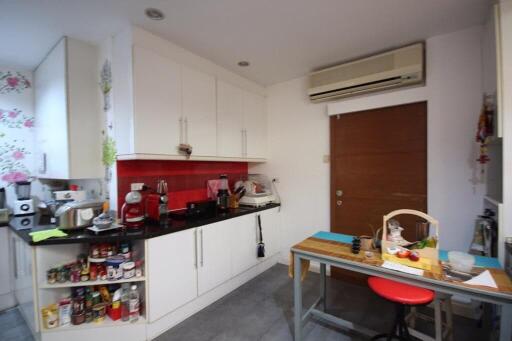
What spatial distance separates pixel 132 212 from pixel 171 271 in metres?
0.60

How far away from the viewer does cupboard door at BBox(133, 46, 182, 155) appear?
1.99m

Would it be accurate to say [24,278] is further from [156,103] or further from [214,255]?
[156,103]

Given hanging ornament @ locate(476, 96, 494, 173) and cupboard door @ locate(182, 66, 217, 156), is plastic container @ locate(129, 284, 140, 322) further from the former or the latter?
hanging ornament @ locate(476, 96, 494, 173)

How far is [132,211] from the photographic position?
199 cm

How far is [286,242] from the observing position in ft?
11.0

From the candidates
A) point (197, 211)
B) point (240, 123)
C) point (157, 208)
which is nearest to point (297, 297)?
point (197, 211)

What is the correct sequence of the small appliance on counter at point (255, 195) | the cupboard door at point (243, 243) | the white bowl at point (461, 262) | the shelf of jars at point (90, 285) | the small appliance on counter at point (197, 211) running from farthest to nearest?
the small appliance on counter at point (255, 195) < the cupboard door at point (243, 243) < the small appliance on counter at point (197, 211) < the shelf of jars at point (90, 285) < the white bowl at point (461, 262)

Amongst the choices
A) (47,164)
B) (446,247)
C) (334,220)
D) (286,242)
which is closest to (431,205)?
(446,247)

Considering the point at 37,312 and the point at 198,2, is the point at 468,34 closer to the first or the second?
the point at 198,2

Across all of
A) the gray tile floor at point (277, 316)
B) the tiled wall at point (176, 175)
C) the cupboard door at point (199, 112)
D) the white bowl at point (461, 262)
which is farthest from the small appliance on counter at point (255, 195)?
the white bowl at point (461, 262)

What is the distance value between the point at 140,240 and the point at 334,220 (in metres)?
2.14

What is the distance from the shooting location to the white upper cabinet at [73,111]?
2143 mm

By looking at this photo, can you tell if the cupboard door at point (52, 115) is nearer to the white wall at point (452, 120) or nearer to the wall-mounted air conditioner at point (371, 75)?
the wall-mounted air conditioner at point (371, 75)

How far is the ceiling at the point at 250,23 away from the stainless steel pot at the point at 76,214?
1.47m
